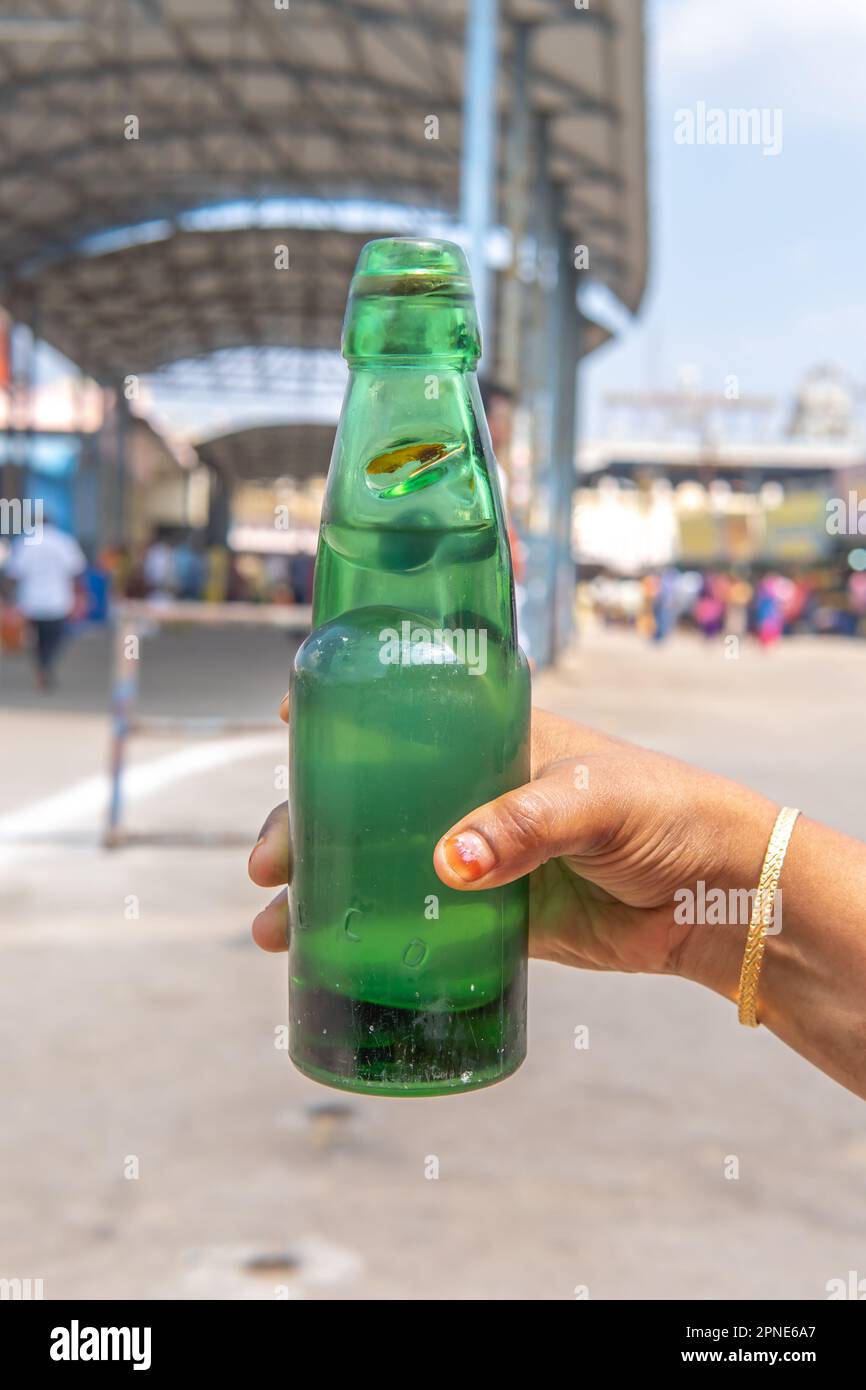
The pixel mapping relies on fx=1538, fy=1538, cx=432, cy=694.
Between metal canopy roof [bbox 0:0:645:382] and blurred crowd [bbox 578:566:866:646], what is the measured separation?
9361 millimetres

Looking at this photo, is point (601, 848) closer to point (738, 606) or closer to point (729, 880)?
point (729, 880)

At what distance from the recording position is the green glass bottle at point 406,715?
0.88 meters

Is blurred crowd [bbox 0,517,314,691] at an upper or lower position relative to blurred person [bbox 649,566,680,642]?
upper

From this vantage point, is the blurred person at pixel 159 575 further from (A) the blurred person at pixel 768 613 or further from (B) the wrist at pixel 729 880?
(B) the wrist at pixel 729 880

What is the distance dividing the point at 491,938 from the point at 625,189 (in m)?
19.8

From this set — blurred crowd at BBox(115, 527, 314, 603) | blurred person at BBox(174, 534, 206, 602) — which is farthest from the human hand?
blurred person at BBox(174, 534, 206, 602)

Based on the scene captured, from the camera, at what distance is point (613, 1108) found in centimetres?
486

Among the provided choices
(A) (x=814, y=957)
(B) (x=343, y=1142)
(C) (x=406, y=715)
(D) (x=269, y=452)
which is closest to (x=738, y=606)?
(D) (x=269, y=452)

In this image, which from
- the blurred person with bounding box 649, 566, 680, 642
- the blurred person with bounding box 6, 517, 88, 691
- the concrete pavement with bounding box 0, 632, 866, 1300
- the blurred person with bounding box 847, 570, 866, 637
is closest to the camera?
the concrete pavement with bounding box 0, 632, 866, 1300

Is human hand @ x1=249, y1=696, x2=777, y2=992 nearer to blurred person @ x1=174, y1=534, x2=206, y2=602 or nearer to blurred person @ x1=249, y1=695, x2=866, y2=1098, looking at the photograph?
blurred person @ x1=249, y1=695, x2=866, y2=1098

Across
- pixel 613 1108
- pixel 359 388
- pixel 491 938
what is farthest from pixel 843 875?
pixel 613 1108

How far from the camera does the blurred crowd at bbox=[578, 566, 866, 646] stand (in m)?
32.3

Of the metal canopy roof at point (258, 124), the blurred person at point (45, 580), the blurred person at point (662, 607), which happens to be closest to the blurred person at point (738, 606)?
the blurred person at point (662, 607)

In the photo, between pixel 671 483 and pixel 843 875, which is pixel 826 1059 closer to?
pixel 843 875
